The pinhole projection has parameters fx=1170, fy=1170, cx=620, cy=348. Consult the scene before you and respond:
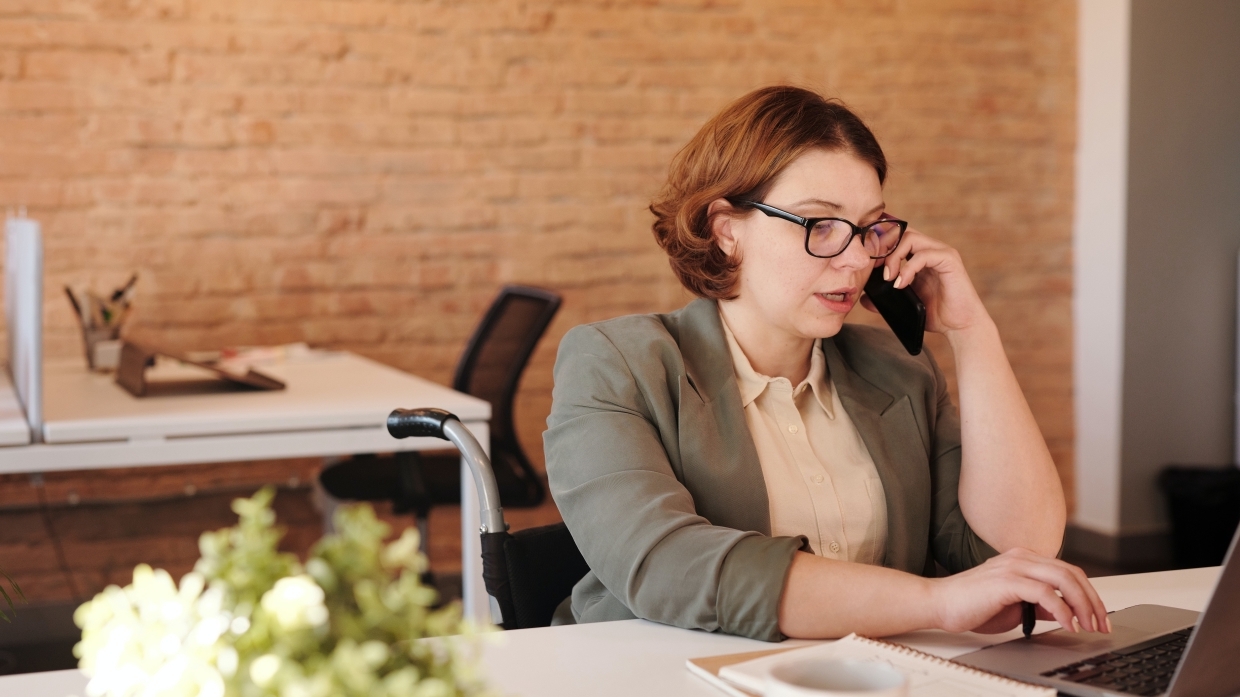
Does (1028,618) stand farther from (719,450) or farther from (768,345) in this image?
(768,345)

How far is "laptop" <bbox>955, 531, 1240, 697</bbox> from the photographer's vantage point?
32.7 inches

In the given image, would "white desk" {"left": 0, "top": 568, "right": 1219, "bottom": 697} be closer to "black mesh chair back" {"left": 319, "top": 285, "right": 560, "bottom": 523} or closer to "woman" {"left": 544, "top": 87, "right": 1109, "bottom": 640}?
"woman" {"left": 544, "top": 87, "right": 1109, "bottom": 640}

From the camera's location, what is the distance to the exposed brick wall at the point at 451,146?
11.3 feet

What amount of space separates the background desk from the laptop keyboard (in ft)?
4.34

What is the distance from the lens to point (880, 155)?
1468mm

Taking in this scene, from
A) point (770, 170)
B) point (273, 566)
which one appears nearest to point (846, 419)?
point (770, 170)

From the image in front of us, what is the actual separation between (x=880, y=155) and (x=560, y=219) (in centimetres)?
246

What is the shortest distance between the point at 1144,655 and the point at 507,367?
237 centimetres

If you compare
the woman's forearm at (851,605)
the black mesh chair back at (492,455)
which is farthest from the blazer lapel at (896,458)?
the black mesh chair back at (492,455)

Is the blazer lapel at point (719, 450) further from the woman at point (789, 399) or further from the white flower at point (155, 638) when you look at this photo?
the white flower at point (155, 638)

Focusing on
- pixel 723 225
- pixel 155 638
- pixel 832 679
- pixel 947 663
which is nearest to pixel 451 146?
pixel 723 225

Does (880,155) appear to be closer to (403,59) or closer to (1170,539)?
(403,59)

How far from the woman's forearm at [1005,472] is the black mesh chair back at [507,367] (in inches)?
70.5

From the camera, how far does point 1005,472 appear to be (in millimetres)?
1388
